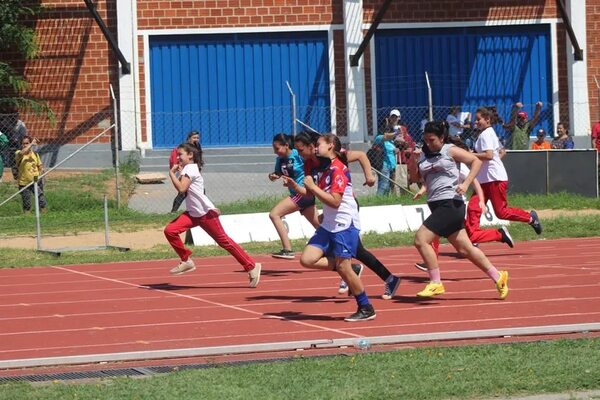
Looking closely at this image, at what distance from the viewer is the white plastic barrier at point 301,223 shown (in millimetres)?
20953

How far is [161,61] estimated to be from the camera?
31.8 metres

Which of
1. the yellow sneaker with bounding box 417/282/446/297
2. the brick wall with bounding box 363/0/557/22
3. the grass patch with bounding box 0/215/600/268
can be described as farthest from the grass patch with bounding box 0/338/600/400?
the brick wall with bounding box 363/0/557/22

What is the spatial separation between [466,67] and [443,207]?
65.5 feet

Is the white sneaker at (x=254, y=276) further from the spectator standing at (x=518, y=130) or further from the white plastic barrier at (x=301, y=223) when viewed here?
the spectator standing at (x=518, y=130)

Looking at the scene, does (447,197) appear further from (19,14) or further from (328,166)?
(19,14)

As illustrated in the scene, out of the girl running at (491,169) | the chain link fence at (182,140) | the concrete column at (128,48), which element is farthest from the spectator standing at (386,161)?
the girl running at (491,169)

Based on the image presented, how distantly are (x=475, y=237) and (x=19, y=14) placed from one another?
17779 mm

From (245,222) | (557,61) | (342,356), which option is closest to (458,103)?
(557,61)

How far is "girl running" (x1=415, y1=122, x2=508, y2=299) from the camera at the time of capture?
13172mm

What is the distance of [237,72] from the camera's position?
105 ft

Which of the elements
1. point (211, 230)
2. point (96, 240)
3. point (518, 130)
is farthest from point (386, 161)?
point (211, 230)

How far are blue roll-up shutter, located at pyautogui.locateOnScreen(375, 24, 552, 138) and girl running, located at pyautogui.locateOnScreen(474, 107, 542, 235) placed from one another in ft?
47.7

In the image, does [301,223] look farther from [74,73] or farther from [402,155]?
[74,73]

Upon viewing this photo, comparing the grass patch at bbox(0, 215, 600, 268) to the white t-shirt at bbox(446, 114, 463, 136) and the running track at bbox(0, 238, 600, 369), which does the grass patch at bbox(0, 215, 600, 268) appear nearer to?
the running track at bbox(0, 238, 600, 369)
